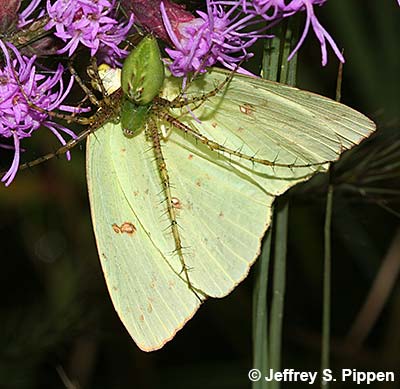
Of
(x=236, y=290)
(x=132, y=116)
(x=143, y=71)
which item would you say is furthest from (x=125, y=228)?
(x=236, y=290)

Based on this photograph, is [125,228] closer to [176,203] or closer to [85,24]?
[176,203]

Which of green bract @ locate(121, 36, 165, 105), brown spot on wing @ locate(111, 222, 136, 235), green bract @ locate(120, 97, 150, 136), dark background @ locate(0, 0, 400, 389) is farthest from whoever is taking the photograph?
dark background @ locate(0, 0, 400, 389)

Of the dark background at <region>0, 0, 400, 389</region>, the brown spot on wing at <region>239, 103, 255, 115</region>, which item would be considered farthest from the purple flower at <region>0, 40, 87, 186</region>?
the dark background at <region>0, 0, 400, 389</region>

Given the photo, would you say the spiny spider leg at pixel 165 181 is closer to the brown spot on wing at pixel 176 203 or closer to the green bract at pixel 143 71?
the brown spot on wing at pixel 176 203

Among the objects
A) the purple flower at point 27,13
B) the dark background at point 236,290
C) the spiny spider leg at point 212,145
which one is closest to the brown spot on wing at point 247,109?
the spiny spider leg at point 212,145

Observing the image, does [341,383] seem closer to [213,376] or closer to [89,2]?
[213,376]

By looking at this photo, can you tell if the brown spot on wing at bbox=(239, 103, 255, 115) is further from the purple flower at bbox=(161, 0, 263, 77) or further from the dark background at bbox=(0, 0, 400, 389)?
the dark background at bbox=(0, 0, 400, 389)
